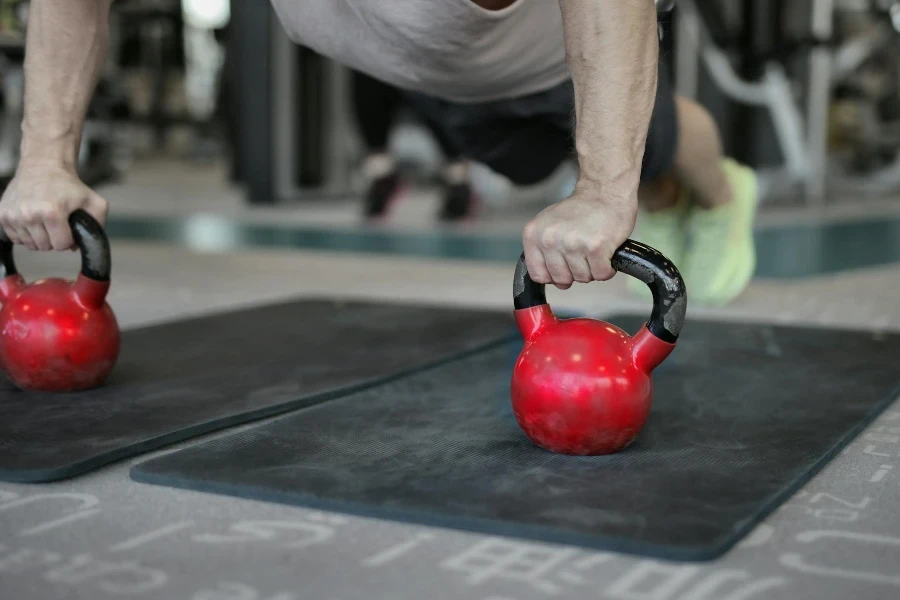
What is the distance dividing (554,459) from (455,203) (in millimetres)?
3184

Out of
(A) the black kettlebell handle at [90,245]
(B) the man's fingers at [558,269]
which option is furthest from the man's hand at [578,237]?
(A) the black kettlebell handle at [90,245]

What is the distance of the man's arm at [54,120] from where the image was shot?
1.19m

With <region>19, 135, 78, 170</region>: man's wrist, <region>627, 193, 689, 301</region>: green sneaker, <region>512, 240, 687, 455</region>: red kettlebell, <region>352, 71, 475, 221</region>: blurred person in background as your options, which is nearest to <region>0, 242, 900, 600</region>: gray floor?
<region>512, 240, 687, 455</region>: red kettlebell

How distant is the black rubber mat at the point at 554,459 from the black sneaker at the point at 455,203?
2.74 m

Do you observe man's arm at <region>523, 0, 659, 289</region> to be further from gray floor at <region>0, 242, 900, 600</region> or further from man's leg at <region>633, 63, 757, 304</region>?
man's leg at <region>633, 63, 757, 304</region>

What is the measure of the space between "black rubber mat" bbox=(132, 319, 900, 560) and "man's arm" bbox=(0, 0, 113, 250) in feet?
1.11

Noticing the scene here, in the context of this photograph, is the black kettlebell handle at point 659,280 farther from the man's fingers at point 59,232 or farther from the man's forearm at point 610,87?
the man's fingers at point 59,232

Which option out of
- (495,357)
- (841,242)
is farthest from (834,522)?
(841,242)

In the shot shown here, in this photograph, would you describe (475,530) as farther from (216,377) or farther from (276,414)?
(216,377)

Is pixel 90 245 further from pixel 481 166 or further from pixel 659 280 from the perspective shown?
pixel 481 166

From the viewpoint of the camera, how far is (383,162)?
4043 millimetres

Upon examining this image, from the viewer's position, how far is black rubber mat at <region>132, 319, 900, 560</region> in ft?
2.76

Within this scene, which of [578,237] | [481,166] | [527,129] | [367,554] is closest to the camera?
[367,554]

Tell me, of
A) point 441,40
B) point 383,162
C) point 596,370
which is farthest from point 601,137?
point 383,162
